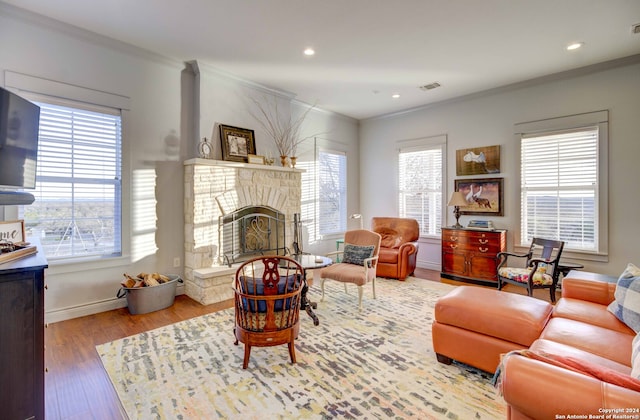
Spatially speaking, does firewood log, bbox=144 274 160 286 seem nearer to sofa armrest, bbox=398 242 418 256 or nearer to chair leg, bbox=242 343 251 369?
chair leg, bbox=242 343 251 369

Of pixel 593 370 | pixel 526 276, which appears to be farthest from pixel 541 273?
pixel 593 370

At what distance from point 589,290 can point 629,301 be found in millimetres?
539

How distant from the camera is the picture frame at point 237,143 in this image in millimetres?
4125

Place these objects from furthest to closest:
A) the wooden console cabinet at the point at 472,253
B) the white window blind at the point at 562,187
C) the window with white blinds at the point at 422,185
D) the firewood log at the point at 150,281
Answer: the window with white blinds at the point at 422,185 → the wooden console cabinet at the point at 472,253 → the white window blind at the point at 562,187 → the firewood log at the point at 150,281

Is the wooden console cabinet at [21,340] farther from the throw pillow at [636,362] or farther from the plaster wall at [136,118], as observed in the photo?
the throw pillow at [636,362]

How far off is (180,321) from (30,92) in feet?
8.75

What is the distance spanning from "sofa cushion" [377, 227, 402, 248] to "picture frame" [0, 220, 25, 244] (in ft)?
14.8

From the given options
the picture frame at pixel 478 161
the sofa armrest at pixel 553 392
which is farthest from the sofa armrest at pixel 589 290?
the picture frame at pixel 478 161

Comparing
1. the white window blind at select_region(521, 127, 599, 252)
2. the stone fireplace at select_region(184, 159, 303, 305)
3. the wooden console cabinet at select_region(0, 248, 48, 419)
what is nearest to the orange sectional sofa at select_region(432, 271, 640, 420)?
the white window blind at select_region(521, 127, 599, 252)

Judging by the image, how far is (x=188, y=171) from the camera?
151 inches

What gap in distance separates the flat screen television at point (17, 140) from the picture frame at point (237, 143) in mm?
2149

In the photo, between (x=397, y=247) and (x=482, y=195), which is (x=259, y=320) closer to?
(x=397, y=247)

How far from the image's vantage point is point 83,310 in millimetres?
3205

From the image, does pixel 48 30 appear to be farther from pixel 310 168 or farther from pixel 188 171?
pixel 310 168
